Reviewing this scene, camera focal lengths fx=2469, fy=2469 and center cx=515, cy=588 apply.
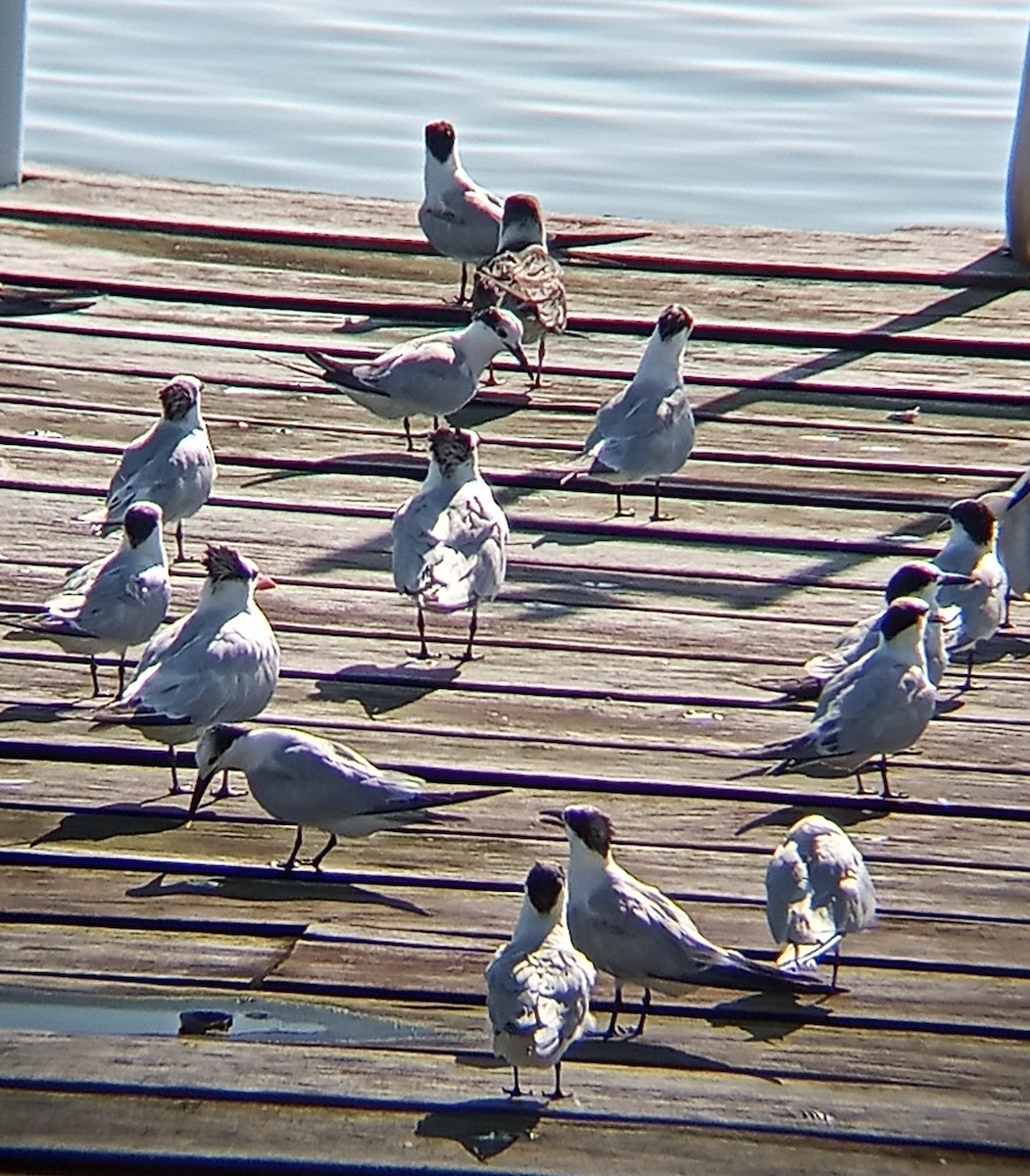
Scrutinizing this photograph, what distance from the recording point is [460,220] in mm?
8234

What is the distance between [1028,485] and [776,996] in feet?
8.36

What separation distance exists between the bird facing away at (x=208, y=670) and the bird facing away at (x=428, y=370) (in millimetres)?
1650

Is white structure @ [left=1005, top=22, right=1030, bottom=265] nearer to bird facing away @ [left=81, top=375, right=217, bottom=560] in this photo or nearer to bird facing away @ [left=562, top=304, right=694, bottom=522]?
Result: bird facing away @ [left=562, top=304, right=694, bottom=522]

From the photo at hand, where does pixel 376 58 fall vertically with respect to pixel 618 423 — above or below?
above

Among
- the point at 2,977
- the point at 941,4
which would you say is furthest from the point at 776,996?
the point at 941,4

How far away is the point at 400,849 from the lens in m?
Answer: 4.64

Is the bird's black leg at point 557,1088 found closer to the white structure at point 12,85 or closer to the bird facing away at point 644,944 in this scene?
the bird facing away at point 644,944

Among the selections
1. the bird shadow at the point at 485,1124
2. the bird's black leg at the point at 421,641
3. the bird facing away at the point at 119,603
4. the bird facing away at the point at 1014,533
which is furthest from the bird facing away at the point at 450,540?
the bird shadow at the point at 485,1124

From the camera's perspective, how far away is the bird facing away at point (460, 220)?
8.18 metres

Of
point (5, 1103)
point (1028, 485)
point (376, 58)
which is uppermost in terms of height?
point (376, 58)

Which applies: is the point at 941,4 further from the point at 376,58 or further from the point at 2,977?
the point at 2,977

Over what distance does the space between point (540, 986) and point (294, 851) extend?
0.96 meters

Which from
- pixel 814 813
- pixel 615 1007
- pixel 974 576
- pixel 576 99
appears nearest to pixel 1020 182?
pixel 974 576

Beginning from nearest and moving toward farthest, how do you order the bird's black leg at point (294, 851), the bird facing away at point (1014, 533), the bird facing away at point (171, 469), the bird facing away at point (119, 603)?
1. the bird's black leg at point (294, 851)
2. the bird facing away at point (119, 603)
3. the bird facing away at point (171, 469)
4. the bird facing away at point (1014, 533)
